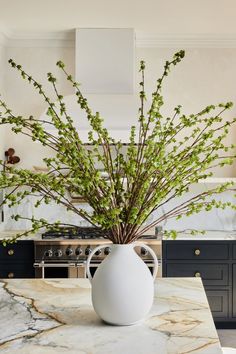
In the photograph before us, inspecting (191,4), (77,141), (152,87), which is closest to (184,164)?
(77,141)

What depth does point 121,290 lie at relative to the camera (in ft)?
5.46

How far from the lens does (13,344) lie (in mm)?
1561

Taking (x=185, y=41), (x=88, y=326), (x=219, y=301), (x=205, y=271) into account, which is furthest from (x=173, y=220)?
(x=88, y=326)

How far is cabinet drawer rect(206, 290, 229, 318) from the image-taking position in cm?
439

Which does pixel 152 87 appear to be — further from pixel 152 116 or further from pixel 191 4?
pixel 152 116

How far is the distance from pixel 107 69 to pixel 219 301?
7.32 ft

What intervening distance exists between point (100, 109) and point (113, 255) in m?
2.92

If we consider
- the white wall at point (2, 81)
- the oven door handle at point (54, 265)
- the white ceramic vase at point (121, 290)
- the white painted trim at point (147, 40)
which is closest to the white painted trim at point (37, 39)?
the white painted trim at point (147, 40)

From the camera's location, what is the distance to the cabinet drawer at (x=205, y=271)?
14.4 ft

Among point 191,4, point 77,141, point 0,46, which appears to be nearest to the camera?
point 77,141

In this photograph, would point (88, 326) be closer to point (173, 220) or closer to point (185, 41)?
point (173, 220)

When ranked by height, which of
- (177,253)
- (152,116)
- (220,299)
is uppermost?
(152,116)

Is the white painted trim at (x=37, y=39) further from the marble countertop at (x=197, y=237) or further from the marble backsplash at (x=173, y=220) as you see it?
the marble countertop at (x=197, y=237)

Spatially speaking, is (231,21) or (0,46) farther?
(0,46)
